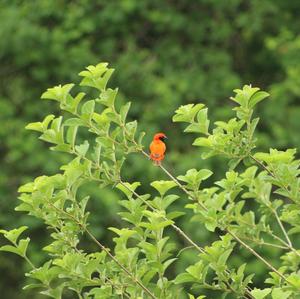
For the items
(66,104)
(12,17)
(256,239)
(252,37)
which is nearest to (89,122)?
(66,104)

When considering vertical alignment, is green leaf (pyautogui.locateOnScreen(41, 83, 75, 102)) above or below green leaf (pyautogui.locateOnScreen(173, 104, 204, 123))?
above

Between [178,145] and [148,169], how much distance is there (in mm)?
927

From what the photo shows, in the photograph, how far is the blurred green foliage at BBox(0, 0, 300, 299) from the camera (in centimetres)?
893

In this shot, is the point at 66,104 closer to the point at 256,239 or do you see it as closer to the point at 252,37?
the point at 256,239

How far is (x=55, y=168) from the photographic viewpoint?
342 inches

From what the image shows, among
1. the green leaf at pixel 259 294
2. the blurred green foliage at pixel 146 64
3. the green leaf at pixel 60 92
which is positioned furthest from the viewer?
the blurred green foliage at pixel 146 64

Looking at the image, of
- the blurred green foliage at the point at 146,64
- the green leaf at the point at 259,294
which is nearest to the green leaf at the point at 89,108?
the green leaf at the point at 259,294

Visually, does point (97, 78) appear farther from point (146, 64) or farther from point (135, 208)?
point (146, 64)

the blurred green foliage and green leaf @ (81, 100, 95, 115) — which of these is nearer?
green leaf @ (81, 100, 95, 115)

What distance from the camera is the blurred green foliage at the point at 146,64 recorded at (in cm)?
893

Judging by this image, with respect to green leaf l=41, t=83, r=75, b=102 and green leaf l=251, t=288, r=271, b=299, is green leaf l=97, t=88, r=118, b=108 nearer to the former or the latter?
green leaf l=41, t=83, r=75, b=102

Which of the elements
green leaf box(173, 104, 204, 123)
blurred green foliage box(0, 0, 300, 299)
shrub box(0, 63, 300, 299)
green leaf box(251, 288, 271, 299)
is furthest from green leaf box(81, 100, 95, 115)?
blurred green foliage box(0, 0, 300, 299)

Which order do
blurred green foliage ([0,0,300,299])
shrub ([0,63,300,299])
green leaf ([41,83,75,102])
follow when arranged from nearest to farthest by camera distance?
1. shrub ([0,63,300,299])
2. green leaf ([41,83,75,102])
3. blurred green foliage ([0,0,300,299])

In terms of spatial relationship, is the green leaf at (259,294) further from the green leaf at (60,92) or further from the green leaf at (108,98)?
the green leaf at (60,92)
